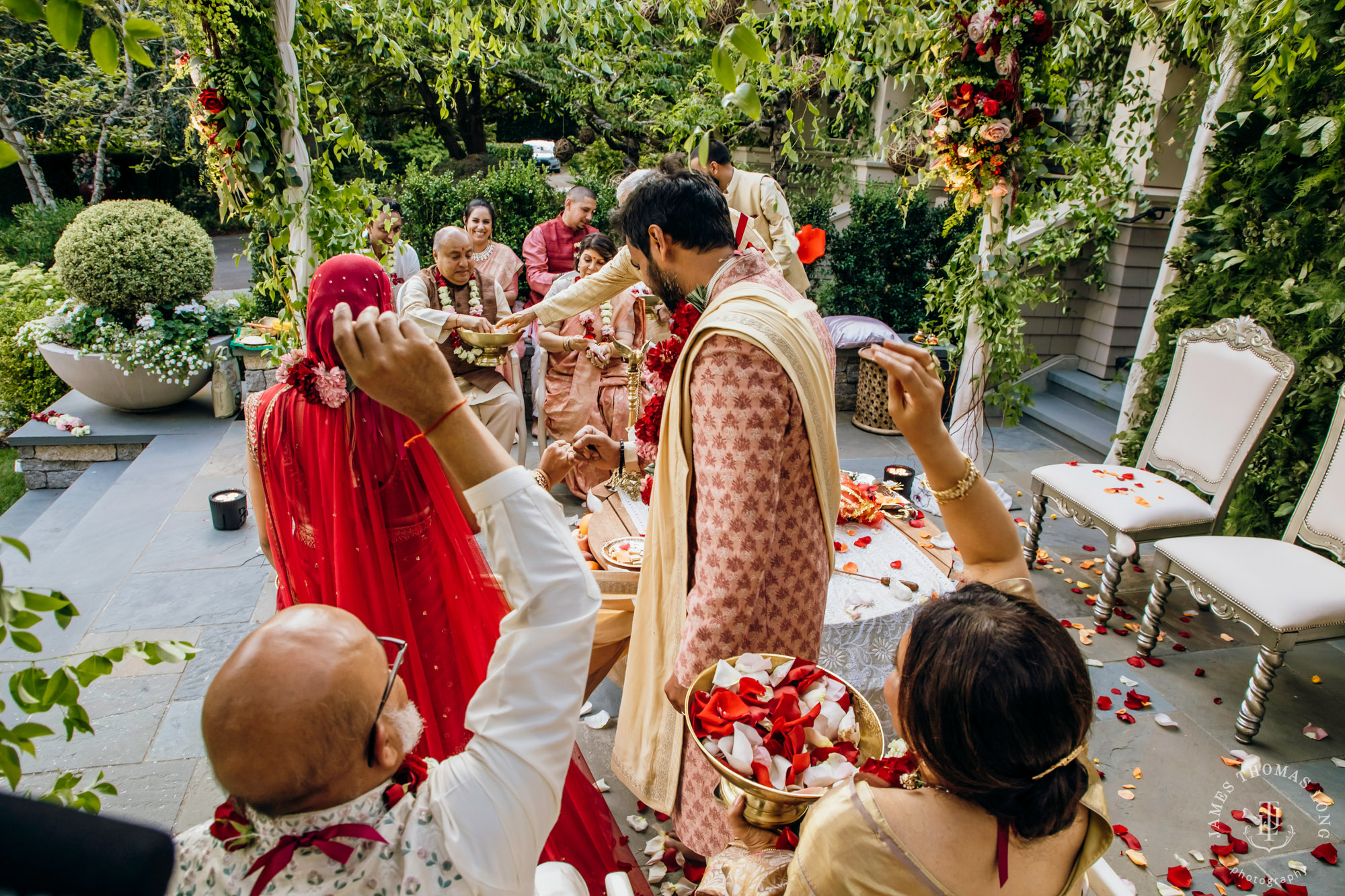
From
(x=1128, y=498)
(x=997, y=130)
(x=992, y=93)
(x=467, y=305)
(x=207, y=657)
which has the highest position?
(x=992, y=93)

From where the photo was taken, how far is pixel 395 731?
1072 millimetres

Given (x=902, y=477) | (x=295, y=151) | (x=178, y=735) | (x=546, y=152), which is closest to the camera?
(x=178, y=735)

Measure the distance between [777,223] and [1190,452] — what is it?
3068 mm

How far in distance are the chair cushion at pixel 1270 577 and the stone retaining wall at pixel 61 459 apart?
725 cm

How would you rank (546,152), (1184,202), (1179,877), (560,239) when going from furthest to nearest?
(546,152) < (560,239) < (1184,202) < (1179,877)

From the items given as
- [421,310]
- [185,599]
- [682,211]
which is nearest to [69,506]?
[185,599]

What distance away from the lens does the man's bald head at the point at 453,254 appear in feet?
16.3

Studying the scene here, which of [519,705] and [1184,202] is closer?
[519,705]

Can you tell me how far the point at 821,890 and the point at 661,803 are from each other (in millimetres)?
1368

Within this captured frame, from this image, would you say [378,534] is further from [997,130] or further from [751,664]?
[997,130]

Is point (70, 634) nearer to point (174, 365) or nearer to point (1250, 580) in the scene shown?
point (174, 365)

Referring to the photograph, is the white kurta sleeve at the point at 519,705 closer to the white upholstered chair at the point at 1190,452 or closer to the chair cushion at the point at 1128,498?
the white upholstered chair at the point at 1190,452

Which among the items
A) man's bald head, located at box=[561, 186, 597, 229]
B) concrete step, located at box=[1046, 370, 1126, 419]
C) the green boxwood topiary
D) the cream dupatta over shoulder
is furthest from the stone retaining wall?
concrete step, located at box=[1046, 370, 1126, 419]

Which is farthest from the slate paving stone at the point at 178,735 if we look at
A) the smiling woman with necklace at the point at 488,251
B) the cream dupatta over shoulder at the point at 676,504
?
the smiling woman with necklace at the point at 488,251
